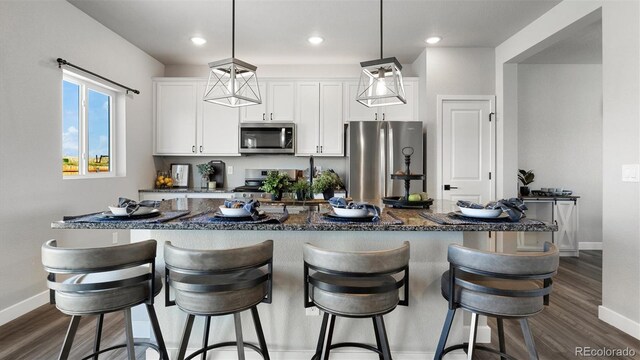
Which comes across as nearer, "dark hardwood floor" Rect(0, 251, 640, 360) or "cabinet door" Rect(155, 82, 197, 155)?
"dark hardwood floor" Rect(0, 251, 640, 360)

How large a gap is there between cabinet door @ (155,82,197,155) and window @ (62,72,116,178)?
66 cm

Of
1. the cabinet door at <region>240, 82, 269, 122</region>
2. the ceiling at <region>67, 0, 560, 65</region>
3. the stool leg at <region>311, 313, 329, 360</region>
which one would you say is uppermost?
A: the ceiling at <region>67, 0, 560, 65</region>

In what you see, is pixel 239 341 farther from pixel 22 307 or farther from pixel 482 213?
pixel 22 307

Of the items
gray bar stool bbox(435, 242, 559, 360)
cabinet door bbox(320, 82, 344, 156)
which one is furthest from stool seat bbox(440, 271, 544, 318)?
cabinet door bbox(320, 82, 344, 156)

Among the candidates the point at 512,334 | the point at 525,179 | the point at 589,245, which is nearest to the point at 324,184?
the point at 512,334

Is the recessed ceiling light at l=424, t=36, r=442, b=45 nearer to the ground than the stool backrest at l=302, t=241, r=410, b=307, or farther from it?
farther from it

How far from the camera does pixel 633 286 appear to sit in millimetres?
2209

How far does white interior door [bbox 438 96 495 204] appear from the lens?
156 inches

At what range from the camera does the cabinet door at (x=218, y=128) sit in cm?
430

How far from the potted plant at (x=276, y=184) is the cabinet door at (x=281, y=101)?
2.07 metres

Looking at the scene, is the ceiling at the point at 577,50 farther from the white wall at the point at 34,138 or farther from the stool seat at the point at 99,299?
the white wall at the point at 34,138

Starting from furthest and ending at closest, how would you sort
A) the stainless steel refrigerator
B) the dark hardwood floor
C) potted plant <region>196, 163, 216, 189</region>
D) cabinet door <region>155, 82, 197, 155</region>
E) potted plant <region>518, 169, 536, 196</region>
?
potted plant <region>196, 163, 216, 189</region>
cabinet door <region>155, 82, 197, 155</region>
potted plant <region>518, 169, 536, 196</region>
the stainless steel refrigerator
the dark hardwood floor

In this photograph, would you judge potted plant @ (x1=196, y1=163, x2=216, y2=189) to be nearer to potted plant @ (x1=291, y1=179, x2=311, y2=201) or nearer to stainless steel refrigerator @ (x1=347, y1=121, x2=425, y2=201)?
stainless steel refrigerator @ (x1=347, y1=121, x2=425, y2=201)

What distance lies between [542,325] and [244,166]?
378 cm
